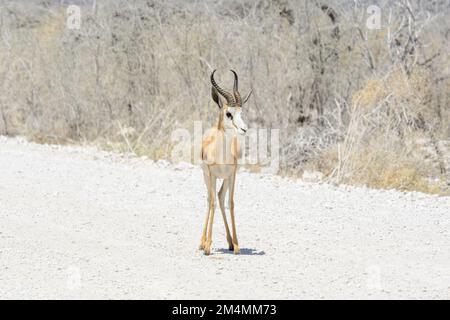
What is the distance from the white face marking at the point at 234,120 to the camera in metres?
7.43

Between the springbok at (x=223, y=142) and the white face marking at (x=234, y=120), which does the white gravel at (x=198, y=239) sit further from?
the white face marking at (x=234, y=120)

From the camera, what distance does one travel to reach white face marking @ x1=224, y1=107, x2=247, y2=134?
7430mm

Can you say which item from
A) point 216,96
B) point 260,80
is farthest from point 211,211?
point 260,80

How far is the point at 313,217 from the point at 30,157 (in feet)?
20.4

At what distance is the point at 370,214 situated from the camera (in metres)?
10.2

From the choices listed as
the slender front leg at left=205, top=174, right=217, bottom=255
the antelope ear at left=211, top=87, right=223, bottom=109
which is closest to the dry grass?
the slender front leg at left=205, top=174, right=217, bottom=255

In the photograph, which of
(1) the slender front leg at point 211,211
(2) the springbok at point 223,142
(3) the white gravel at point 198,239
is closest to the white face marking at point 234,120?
(2) the springbok at point 223,142

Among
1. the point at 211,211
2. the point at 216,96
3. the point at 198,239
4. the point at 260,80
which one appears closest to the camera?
the point at 216,96

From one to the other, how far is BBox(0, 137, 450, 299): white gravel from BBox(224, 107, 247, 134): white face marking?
118 cm

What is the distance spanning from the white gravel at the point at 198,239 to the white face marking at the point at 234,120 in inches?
46.6

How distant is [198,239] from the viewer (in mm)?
8820

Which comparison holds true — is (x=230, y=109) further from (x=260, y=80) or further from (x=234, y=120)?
(x=260, y=80)

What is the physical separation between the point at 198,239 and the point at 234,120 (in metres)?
1.78
